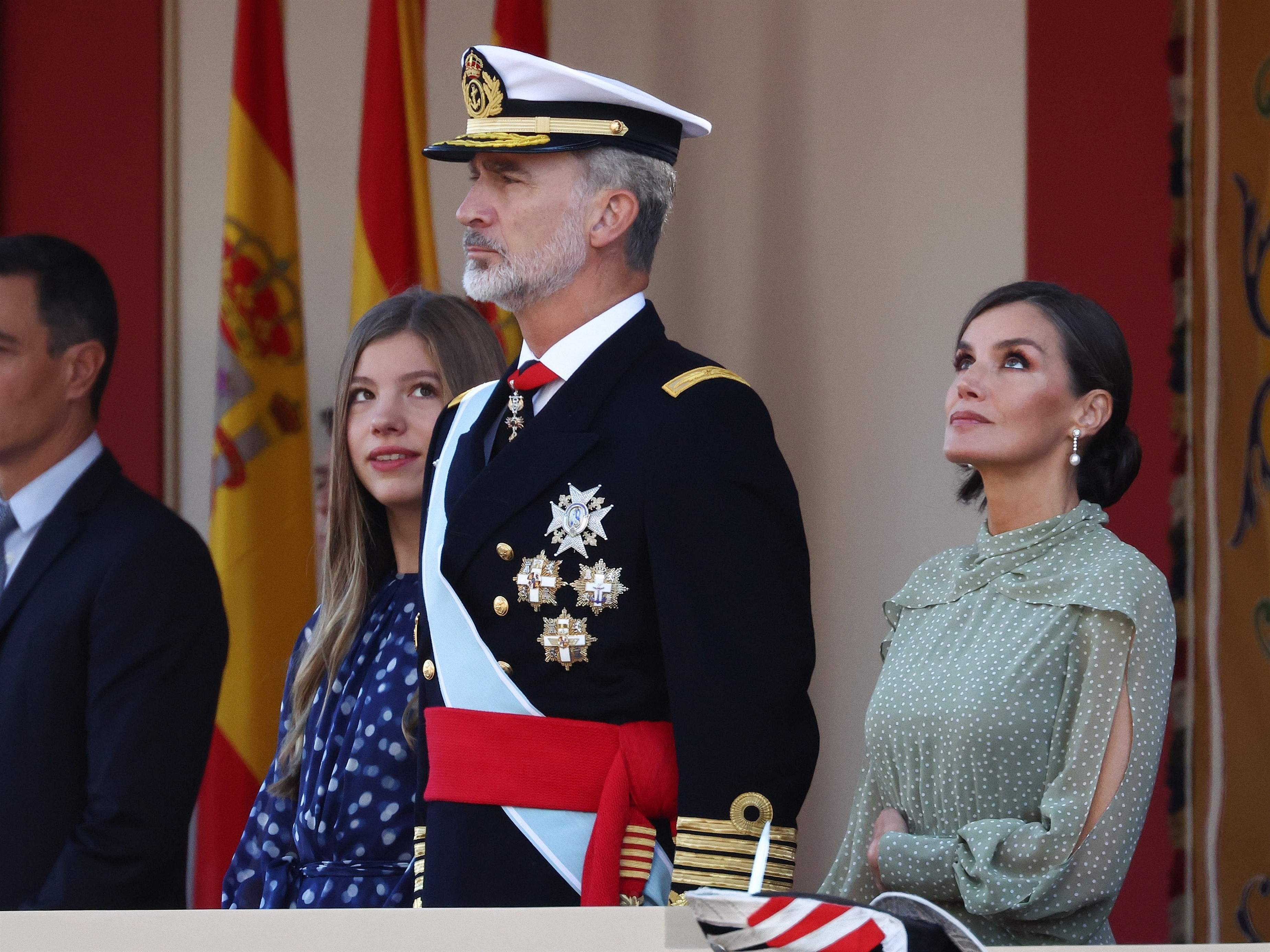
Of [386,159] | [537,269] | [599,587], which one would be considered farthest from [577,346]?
[386,159]

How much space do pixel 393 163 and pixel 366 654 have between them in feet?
5.40

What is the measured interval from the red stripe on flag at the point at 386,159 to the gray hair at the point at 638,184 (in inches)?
62.0

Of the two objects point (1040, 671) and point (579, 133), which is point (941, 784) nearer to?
point (1040, 671)

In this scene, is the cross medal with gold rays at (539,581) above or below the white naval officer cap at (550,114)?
below

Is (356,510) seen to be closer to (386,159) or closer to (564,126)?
(564,126)

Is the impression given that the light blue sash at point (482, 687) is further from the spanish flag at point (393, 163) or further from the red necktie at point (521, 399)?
the spanish flag at point (393, 163)

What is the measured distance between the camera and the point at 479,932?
0.90 meters

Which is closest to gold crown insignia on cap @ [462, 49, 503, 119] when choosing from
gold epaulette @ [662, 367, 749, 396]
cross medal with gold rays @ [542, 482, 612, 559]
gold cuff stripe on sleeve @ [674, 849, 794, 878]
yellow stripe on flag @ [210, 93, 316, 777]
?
gold epaulette @ [662, 367, 749, 396]

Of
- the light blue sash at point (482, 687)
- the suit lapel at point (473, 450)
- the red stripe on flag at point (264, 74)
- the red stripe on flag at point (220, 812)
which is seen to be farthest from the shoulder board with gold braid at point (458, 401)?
the red stripe on flag at point (264, 74)

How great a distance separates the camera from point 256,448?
141 inches

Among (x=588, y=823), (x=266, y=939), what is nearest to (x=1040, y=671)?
(x=588, y=823)

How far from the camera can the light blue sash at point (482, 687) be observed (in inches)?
71.7

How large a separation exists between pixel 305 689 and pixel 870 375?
200 centimetres

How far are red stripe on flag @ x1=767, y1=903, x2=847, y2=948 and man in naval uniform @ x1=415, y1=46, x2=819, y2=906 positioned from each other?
2.92 ft
